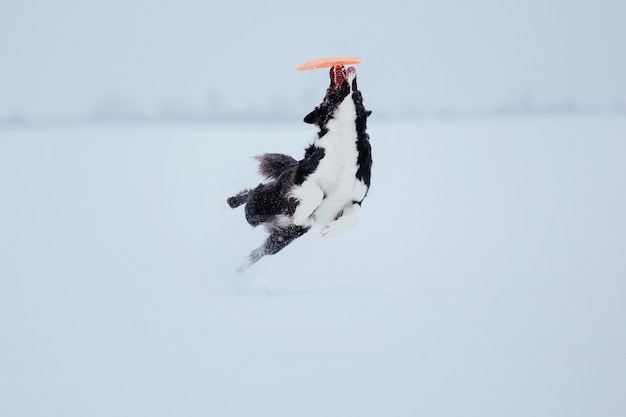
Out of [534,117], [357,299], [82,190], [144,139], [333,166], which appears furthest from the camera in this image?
[534,117]

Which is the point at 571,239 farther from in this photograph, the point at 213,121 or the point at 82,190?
the point at 213,121

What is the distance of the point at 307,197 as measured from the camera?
396 cm

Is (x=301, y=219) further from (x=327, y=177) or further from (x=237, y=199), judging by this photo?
(x=237, y=199)

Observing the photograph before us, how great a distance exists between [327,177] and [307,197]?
149 mm

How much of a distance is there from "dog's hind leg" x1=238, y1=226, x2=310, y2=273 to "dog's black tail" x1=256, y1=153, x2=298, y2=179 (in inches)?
12.5

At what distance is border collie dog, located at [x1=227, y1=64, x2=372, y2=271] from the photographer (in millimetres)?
3869

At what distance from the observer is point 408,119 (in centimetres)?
962

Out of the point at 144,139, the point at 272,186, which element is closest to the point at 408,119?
the point at 144,139

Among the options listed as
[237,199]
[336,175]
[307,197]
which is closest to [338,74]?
[336,175]

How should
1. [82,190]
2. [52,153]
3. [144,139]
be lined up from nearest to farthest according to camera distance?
1. [82,190]
2. [52,153]
3. [144,139]

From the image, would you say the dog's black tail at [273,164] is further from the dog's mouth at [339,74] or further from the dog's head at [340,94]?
the dog's mouth at [339,74]

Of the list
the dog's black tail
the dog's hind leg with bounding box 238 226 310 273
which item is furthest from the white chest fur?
the dog's black tail

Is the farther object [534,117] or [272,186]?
[534,117]

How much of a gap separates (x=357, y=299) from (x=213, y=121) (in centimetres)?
537
